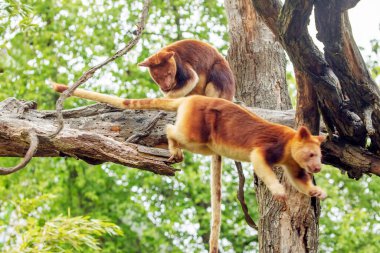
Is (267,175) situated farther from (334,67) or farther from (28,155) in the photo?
(28,155)

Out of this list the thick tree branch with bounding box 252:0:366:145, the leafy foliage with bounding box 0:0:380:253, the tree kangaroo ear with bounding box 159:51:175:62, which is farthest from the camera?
the leafy foliage with bounding box 0:0:380:253

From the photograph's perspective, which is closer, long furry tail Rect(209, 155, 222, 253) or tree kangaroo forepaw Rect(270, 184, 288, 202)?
tree kangaroo forepaw Rect(270, 184, 288, 202)

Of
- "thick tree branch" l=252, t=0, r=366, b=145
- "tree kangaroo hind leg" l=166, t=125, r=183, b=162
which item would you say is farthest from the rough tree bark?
"tree kangaroo hind leg" l=166, t=125, r=183, b=162

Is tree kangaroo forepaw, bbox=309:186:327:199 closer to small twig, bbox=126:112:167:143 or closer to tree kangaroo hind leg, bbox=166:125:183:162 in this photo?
tree kangaroo hind leg, bbox=166:125:183:162

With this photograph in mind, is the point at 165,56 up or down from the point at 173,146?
up

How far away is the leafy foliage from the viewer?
15.0m

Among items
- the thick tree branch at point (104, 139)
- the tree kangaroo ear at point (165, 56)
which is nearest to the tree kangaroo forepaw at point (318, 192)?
the thick tree branch at point (104, 139)

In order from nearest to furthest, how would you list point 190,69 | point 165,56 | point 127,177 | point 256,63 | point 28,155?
point 28,155
point 165,56
point 190,69
point 256,63
point 127,177

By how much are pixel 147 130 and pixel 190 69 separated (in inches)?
32.2

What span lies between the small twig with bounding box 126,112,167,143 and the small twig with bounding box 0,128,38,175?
86 centimetres

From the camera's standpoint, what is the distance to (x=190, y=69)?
20.7 ft

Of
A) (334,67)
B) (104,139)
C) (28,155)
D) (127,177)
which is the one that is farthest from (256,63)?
(127,177)

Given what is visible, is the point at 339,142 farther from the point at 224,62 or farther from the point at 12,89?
the point at 12,89

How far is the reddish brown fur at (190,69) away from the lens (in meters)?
6.18
